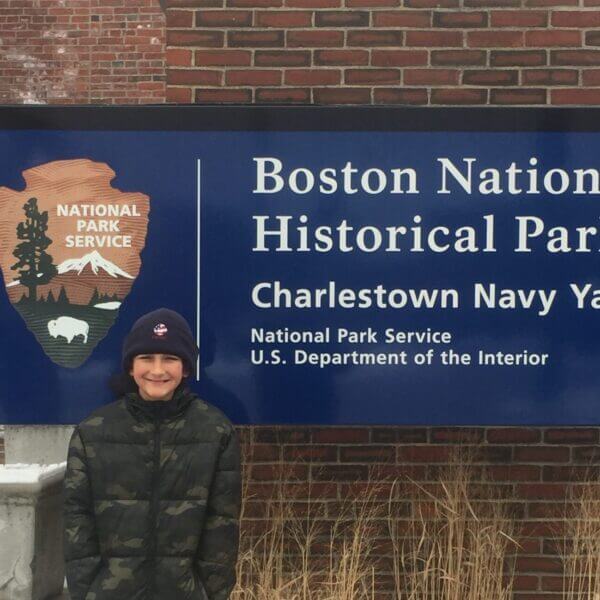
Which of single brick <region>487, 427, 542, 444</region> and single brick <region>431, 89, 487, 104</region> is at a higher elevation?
single brick <region>431, 89, 487, 104</region>

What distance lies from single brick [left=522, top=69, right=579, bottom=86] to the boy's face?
2.30 m

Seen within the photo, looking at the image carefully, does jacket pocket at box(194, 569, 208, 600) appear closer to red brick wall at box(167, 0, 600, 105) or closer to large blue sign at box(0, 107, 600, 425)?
large blue sign at box(0, 107, 600, 425)

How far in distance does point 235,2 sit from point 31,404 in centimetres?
194

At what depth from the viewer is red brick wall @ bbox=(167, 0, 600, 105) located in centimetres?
446

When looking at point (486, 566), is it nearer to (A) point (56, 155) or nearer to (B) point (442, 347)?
(B) point (442, 347)

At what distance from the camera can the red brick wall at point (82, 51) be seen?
11453mm

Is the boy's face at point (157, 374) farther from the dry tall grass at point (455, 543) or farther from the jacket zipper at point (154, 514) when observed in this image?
the dry tall grass at point (455, 543)

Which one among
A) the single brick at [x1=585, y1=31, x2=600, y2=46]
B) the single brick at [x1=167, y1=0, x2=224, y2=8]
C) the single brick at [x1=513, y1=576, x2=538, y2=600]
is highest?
the single brick at [x1=167, y1=0, x2=224, y2=8]

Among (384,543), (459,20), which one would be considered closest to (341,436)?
(384,543)

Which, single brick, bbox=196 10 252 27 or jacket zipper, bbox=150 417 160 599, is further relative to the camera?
single brick, bbox=196 10 252 27

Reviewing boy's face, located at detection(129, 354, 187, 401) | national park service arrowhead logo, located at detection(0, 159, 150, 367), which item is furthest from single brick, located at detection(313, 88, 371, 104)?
boy's face, located at detection(129, 354, 187, 401)

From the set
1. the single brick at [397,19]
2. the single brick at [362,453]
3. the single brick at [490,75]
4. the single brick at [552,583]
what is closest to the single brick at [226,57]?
the single brick at [397,19]

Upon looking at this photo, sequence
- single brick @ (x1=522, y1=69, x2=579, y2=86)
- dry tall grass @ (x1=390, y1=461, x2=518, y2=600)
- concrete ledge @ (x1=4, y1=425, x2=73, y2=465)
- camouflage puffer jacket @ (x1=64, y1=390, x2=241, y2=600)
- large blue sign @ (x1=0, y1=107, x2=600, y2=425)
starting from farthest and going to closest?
concrete ledge @ (x1=4, y1=425, x2=73, y2=465)
single brick @ (x1=522, y1=69, x2=579, y2=86)
dry tall grass @ (x1=390, y1=461, x2=518, y2=600)
large blue sign @ (x1=0, y1=107, x2=600, y2=425)
camouflage puffer jacket @ (x1=64, y1=390, x2=241, y2=600)

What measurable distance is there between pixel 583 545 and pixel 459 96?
202cm
